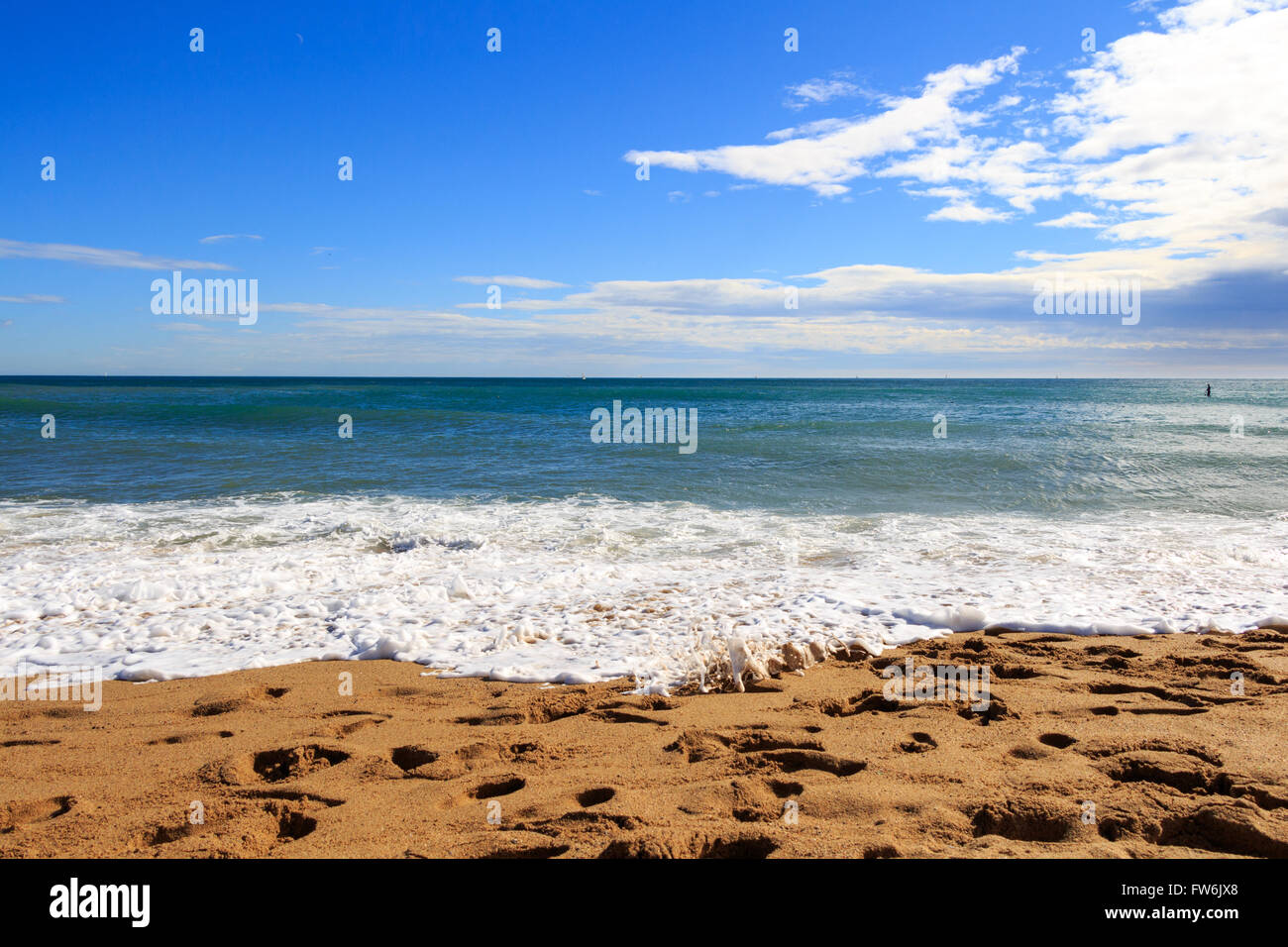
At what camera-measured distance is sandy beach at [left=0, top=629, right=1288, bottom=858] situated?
3105 mm

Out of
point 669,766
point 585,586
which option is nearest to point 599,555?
point 585,586

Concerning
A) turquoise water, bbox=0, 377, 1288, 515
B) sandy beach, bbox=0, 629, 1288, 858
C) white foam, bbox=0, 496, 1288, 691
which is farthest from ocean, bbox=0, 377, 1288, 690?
sandy beach, bbox=0, 629, 1288, 858

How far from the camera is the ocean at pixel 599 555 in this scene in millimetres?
6102

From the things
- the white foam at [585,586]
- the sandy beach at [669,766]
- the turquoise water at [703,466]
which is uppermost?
the turquoise water at [703,466]

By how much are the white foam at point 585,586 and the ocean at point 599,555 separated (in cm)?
4

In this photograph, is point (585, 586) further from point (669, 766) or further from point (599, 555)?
point (669, 766)

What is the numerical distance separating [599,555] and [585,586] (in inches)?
54.9

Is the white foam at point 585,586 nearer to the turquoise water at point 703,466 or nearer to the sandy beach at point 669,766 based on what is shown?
the sandy beach at point 669,766

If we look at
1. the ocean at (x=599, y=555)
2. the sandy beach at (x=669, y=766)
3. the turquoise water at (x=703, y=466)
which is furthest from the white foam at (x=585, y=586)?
the turquoise water at (x=703, y=466)

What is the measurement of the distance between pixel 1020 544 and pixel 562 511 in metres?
7.05

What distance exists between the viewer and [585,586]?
756 centimetres

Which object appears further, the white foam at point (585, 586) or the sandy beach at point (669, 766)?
the white foam at point (585, 586)

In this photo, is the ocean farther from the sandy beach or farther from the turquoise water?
the sandy beach

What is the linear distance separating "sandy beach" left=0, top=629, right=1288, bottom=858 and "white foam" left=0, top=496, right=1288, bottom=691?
60 cm
